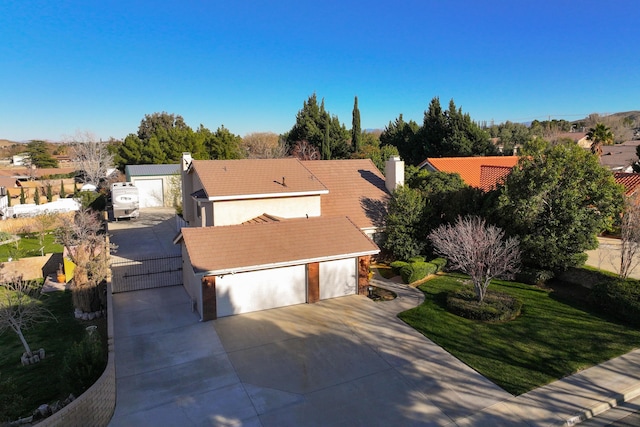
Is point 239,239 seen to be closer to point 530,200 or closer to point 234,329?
point 234,329

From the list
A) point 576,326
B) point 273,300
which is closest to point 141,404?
point 273,300

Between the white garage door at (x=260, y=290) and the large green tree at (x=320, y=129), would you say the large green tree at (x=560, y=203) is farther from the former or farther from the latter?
the large green tree at (x=320, y=129)

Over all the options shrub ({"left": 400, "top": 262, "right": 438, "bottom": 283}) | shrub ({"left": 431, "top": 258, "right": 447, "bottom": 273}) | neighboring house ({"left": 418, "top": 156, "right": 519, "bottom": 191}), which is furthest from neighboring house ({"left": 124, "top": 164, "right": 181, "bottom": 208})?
shrub ({"left": 431, "top": 258, "right": 447, "bottom": 273})

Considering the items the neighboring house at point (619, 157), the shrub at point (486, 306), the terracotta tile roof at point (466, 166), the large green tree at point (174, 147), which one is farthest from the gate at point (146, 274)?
the neighboring house at point (619, 157)

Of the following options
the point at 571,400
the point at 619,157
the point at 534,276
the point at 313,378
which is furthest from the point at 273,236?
the point at 619,157

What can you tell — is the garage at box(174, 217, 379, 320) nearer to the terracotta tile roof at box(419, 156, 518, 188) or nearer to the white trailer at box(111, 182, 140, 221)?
the white trailer at box(111, 182, 140, 221)

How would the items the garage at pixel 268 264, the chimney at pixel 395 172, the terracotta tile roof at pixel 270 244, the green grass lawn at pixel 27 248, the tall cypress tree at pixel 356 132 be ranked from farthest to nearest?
the tall cypress tree at pixel 356 132
the green grass lawn at pixel 27 248
the chimney at pixel 395 172
the terracotta tile roof at pixel 270 244
the garage at pixel 268 264
